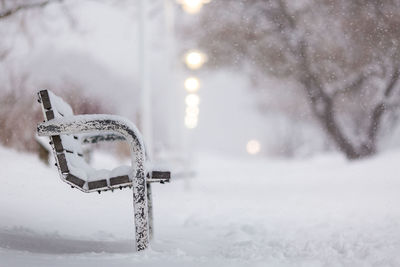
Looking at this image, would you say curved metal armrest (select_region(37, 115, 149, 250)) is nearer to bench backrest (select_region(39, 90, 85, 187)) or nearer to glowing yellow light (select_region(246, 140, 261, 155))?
bench backrest (select_region(39, 90, 85, 187))

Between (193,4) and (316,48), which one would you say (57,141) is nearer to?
(193,4)

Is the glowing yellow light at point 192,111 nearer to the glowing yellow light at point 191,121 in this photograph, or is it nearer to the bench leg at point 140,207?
the glowing yellow light at point 191,121

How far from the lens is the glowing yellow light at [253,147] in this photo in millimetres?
44375

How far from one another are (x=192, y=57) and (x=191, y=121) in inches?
42.0

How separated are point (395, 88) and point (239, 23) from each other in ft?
9.36

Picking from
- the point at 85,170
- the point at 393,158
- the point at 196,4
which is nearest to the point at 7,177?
the point at 85,170

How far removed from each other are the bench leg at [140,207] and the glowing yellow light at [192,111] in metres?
5.87

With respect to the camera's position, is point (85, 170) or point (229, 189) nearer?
point (85, 170)

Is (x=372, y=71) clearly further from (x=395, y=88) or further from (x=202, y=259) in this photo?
(x=202, y=259)

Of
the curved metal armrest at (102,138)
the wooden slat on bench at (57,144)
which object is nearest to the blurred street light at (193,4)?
the curved metal armrest at (102,138)

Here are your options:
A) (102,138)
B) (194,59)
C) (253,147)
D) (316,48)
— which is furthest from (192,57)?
(253,147)

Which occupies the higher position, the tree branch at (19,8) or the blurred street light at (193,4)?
the blurred street light at (193,4)

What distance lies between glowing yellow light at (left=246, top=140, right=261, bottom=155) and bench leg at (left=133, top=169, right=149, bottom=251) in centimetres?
4162

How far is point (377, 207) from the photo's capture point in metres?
4.73
